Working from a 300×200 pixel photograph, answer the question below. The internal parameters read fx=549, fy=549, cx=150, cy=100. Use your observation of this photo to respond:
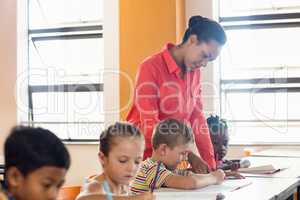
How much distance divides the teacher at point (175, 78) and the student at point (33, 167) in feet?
4.29

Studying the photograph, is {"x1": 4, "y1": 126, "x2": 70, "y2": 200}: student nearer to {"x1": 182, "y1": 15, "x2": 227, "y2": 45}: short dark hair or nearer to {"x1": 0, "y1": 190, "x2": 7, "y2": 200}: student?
{"x1": 0, "y1": 190, "x2": 7, "y2": 200}: student

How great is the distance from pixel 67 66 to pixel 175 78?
8.98 ft

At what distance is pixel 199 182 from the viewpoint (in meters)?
2.49

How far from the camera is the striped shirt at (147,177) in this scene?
7.83 ft

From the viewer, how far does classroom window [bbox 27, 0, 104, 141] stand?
5320mm

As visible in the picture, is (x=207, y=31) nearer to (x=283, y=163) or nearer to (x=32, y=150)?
(x=283, y=163)

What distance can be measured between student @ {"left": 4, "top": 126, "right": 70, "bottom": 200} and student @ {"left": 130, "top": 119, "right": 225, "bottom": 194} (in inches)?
40.6

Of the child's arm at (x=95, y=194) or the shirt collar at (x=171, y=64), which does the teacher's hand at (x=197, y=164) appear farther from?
the child's arm at (x=95, y=194)

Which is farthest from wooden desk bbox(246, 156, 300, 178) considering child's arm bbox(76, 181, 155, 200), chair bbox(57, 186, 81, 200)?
child's arm bbox(76, 181, 155, 200)

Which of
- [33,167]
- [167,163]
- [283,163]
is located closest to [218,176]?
[167,163]

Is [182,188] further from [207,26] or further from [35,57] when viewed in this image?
[35,57]

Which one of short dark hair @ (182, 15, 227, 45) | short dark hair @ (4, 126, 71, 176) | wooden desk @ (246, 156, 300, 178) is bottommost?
wooden desk @ (246, 156, 300, 178)

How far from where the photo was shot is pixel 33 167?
135 cm

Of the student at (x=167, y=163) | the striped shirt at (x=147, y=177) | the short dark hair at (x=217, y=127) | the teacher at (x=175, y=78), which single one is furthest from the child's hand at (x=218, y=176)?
the short dark hair at (x=217, y=127)
